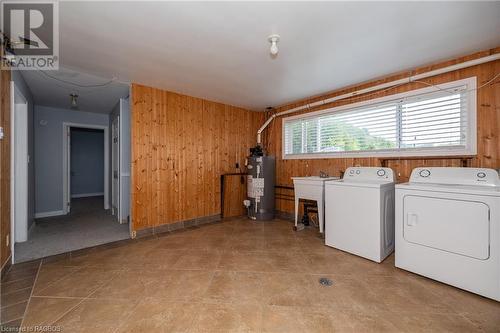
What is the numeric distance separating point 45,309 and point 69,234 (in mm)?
2148

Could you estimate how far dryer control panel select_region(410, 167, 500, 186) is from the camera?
6.59ft

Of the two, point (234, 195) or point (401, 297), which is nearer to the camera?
point (401, 297)

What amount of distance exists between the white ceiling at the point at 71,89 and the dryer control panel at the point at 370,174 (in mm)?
3772

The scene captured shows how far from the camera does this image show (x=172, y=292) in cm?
188

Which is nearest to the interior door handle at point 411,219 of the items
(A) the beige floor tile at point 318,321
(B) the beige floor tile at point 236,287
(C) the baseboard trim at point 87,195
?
(A) the beige floor tile at point 318,321

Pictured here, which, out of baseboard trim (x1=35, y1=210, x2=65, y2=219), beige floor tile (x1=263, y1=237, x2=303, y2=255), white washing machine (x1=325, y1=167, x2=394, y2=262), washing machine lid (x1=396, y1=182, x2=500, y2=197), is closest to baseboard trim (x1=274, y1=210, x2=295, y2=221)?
beige floor tile (x1=263, y1=237, x2=303, y2=255)

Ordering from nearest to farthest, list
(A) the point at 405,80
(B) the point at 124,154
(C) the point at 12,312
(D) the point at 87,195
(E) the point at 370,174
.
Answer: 1. (C) the point at 12,312
2. (A) the point at 405,80
3. (E) the point at 370,174
4. (B) the point at 124,154
5. (D) the point at 87,195

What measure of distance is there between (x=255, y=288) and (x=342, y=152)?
265 cm

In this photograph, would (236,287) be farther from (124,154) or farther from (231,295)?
(124,154)

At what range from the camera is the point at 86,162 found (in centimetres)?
765

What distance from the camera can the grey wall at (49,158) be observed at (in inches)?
177

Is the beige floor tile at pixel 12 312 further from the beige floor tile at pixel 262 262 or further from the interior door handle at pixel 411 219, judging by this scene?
the interior door handle at pixel 411 219

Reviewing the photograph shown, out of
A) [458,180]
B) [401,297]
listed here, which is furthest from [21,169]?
[458,180]

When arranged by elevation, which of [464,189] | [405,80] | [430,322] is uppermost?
[405,80]
